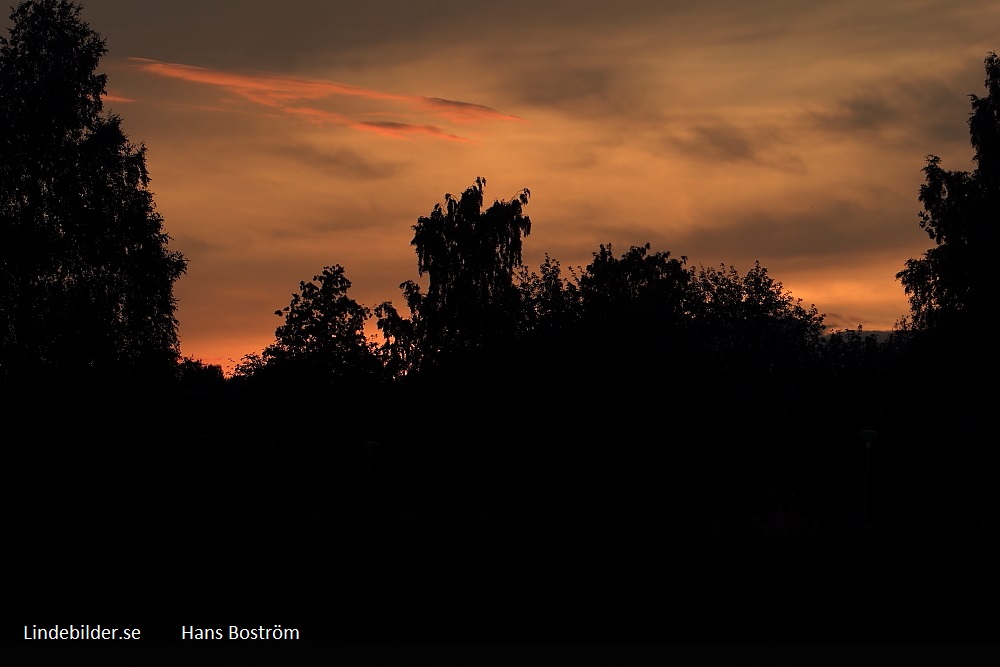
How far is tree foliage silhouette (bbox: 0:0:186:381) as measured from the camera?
111 ft

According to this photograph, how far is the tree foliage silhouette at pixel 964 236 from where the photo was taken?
4166 centimetres

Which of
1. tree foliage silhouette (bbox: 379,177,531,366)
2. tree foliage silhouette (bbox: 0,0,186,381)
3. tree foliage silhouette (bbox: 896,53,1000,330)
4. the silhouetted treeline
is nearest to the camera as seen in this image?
the silhouetted treeline

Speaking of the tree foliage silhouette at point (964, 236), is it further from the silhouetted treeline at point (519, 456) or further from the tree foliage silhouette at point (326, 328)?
the tree foliage silhouette at point (326, 328)

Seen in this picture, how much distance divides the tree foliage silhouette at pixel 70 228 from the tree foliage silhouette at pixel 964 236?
2530 cm

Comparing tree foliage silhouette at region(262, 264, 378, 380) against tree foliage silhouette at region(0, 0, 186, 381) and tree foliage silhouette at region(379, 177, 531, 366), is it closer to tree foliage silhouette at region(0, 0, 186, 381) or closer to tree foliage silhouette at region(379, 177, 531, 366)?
tree foliage silhouette at region(379, 177, 531, 366)

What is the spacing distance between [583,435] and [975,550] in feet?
67.6

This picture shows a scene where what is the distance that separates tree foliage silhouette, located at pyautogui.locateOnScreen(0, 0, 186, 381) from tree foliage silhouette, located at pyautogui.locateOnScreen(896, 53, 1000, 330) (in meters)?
25.3

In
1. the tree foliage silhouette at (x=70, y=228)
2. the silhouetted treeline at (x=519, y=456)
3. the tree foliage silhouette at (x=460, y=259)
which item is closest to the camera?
the silhouetted treeline at (x=519, y=456)

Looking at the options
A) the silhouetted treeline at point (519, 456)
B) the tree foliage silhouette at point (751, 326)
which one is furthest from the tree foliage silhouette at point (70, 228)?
the tree foliage silhouette at point (751, 326)

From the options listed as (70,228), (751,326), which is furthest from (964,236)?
(70,228)

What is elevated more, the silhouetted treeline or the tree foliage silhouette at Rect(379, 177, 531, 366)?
the tree foliage silhouette at Rect(379, 177, 531, 366)

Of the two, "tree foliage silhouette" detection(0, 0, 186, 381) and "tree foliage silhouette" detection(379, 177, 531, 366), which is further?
"tree foliage silhouette" detection(379, 177, 531, 366)

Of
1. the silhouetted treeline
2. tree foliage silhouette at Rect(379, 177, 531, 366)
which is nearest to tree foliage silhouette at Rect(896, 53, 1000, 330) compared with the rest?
the silhouetted treeline

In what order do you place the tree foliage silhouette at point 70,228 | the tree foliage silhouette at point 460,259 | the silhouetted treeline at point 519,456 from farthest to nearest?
the tree foliage silhouette at point 460,259 → the tree foliage silhouette at point 70,228 → the silhouetted treeline at point 519,456
